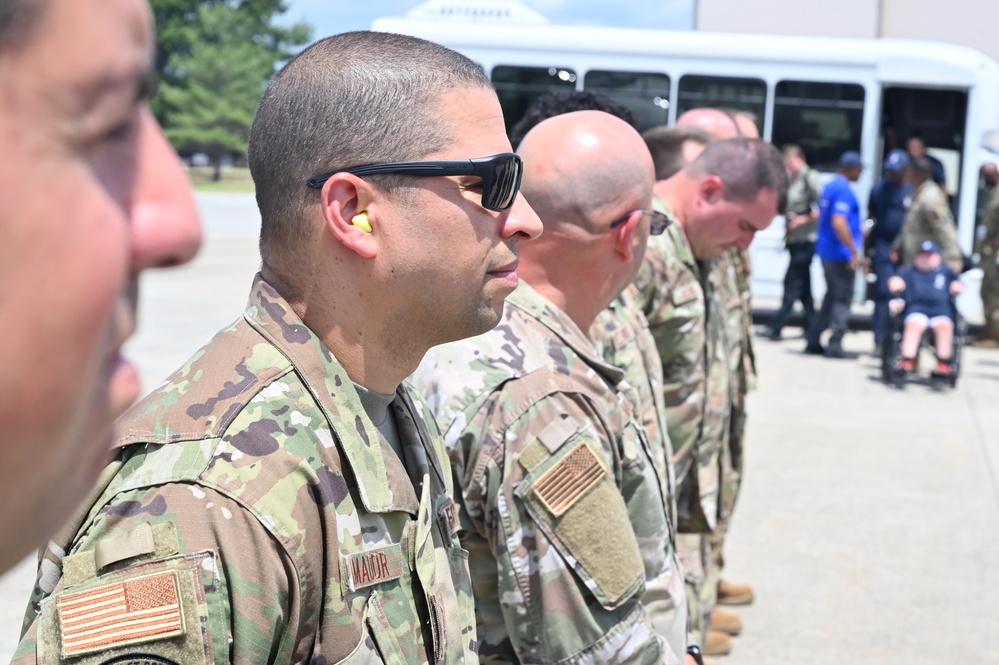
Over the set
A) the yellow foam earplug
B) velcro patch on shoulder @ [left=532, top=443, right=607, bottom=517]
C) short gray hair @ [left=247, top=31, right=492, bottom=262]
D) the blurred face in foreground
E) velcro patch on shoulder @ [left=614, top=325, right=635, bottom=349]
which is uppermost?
the blurred face in foreground

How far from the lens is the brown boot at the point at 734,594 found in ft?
16.2

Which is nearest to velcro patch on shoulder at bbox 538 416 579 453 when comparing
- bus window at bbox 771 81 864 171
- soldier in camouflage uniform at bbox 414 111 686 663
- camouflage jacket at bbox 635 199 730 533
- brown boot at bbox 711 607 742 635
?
soldier in camouflage uniform at bbox 414 111 686 663

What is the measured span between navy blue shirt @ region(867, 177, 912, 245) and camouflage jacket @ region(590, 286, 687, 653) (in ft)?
26.5

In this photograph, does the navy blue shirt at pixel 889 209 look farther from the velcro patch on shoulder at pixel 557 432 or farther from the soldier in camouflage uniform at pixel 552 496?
the velcro patch on shoulder at pixel 557 432

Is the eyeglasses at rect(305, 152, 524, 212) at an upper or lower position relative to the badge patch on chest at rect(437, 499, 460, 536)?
upper

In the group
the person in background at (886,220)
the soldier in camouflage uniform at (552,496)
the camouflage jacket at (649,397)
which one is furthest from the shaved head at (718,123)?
the person in background at (886,220)

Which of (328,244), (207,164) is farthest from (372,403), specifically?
(207,164)

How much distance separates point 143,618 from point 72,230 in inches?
36.8

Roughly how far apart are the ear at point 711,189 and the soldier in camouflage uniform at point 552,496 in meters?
1.74

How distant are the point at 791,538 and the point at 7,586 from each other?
144 inches

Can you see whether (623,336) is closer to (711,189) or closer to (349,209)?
(711,189)

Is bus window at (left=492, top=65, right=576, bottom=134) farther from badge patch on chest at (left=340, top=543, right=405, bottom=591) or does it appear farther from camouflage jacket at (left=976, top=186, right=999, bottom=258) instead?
badge patch on chest at (left=340, top=543, right=405, bottom=591)

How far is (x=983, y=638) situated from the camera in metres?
4.59

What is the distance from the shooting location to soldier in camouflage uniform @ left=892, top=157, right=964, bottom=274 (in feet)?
32.0
